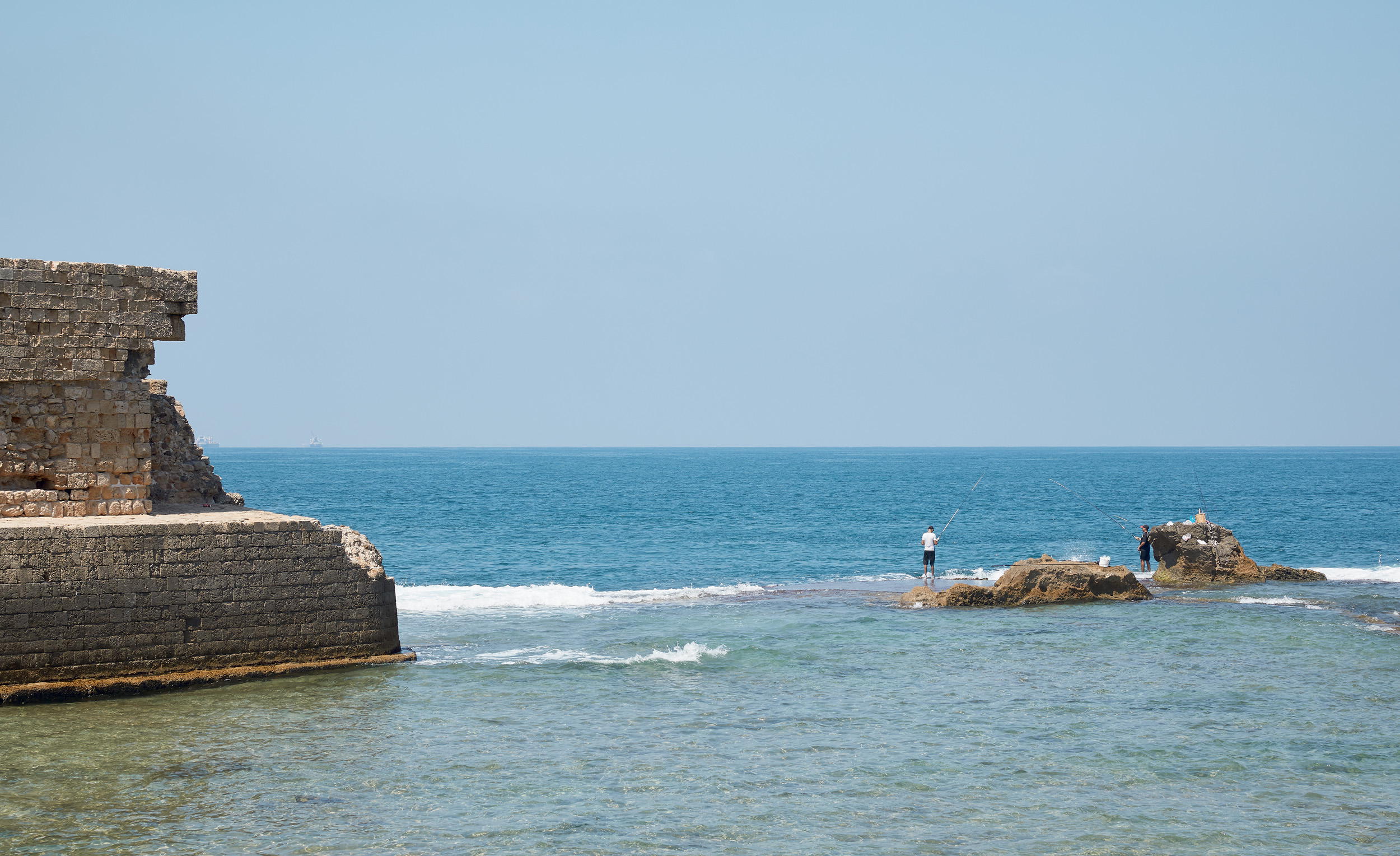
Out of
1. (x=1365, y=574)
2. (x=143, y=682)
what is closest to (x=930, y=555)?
(x=1365, y=574)

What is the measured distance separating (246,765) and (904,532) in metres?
35.4

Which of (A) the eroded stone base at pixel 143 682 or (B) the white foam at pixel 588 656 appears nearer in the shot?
(A) the eroded stone base at pixel 143 682

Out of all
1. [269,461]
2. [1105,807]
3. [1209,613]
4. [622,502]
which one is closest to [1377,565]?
[1209,613]

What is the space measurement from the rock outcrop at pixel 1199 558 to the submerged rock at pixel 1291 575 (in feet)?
0.83

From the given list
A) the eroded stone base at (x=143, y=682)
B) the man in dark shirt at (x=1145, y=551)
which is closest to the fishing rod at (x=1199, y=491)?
the man in dark shirt at (x=1145, y=551)

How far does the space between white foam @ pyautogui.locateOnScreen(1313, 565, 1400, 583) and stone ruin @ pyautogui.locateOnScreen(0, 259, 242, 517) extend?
26.0 metres

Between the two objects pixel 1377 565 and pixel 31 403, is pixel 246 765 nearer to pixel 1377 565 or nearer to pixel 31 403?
pixel 31 403

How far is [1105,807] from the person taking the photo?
10.5 meters

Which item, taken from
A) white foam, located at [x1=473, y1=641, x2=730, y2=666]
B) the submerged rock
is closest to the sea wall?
white foam, located at [x1=473, y1=641, x2=730, y2=666]

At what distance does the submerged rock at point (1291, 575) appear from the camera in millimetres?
26641

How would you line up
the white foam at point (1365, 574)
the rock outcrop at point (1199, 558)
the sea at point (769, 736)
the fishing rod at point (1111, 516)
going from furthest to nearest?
the fishing rod at point (1111, 516) → the white foam at point (1365, 574) → the rock outcrop at point (1199, 558) → the sea at point (769, 736)

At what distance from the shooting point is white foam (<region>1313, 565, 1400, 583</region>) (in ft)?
90.7

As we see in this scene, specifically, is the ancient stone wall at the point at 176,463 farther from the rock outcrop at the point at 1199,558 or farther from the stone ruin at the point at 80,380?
the rock outcrop at the point at 1199,558

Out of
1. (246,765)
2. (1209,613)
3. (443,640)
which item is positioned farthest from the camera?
(1209,613)
